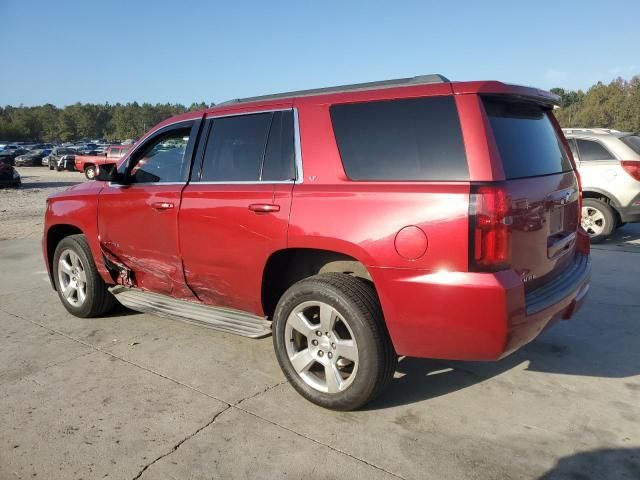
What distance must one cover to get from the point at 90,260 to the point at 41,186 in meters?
23.0

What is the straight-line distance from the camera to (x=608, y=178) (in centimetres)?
854

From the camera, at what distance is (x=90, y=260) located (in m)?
4.77

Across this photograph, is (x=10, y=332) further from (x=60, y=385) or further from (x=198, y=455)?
(x=198, y=455)

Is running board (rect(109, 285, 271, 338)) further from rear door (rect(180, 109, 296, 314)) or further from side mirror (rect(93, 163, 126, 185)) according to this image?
side mirror (rect(93, 163, 126, 185))

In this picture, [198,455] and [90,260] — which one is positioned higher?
[90,260]

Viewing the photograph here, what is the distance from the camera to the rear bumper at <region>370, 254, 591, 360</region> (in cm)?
263

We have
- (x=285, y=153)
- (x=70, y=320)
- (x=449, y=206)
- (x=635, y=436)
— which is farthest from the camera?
(x=70, y=320)

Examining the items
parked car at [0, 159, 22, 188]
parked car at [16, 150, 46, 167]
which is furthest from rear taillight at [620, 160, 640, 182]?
parked car at [16, 150, 46, 167]

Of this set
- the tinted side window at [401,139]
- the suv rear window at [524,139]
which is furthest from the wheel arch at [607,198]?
the tinted side window at [401,139]

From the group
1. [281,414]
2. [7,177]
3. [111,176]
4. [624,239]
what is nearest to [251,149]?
[111,176]

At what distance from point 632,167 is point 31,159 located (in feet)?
158

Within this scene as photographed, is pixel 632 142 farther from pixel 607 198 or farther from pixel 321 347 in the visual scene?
pixel 321 347

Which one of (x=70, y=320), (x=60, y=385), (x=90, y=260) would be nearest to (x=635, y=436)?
(x=60, y=385)

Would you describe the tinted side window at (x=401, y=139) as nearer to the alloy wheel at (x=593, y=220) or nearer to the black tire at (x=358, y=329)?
the black tire at (x=358, y=329)
